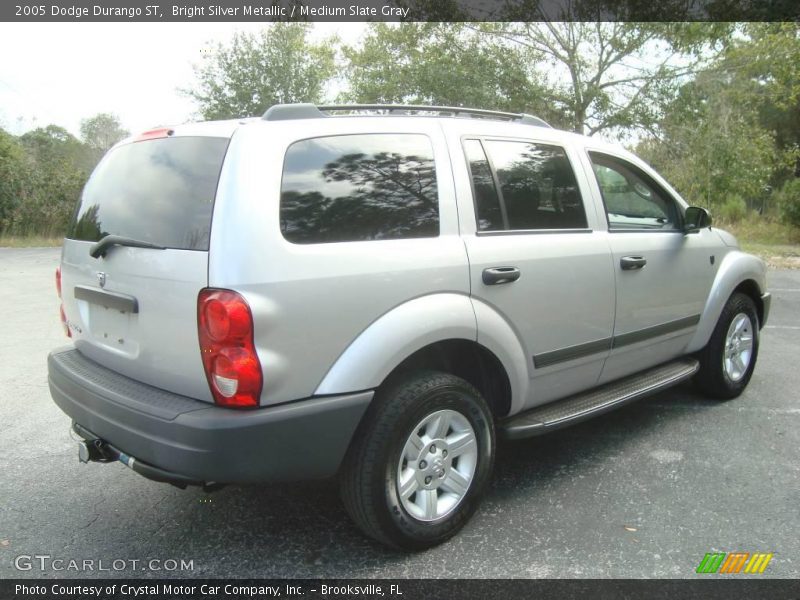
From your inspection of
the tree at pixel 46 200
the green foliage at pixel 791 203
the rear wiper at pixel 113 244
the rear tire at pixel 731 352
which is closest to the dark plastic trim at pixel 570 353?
the rear tire at pixel 731 352

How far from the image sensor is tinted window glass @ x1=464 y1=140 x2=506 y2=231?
2920 mm

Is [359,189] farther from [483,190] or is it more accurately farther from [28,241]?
[28,241]

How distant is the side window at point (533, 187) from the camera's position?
3.05 m

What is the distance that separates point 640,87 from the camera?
15797 millimetres

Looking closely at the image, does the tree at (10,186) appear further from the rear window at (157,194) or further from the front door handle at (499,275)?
the front door handle at (499,275)

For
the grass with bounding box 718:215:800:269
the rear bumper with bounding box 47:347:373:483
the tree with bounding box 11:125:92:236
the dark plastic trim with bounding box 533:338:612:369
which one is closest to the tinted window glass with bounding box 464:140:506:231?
the dark plastic trim with bounding box 533:338:612:369

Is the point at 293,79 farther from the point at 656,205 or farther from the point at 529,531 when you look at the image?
the point at 529,531

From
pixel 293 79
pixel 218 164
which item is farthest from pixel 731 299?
pixel 293 79

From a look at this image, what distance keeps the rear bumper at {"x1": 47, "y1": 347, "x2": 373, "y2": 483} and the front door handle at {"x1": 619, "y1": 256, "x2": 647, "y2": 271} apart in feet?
6.07

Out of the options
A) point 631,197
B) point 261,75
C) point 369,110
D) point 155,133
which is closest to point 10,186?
point 261,75

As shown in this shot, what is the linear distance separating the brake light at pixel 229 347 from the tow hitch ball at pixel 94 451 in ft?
2.33

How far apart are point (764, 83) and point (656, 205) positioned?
16237 millimetres

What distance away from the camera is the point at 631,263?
350cm

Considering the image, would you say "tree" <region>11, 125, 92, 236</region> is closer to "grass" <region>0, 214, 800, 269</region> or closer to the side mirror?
"grass" <region>0, 214, 800, 269</region>
